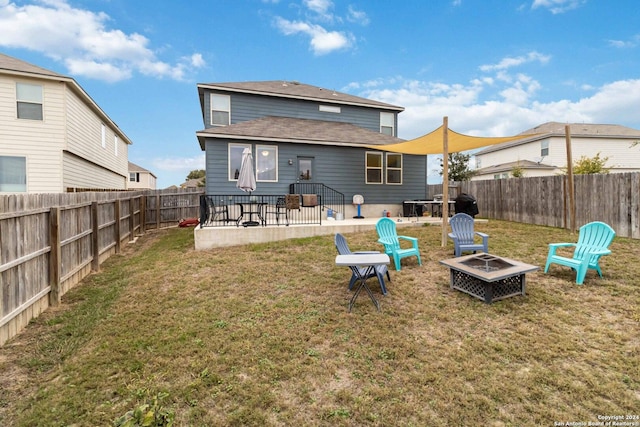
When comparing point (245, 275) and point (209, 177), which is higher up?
point (209, 177)

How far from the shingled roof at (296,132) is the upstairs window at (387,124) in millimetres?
1865

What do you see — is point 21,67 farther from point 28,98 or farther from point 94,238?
point 94,238

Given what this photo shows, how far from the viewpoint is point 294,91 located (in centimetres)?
1541

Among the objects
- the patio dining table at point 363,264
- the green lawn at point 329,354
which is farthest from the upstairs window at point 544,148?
the patio dining table at point 363,264

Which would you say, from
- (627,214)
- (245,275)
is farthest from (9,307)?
(627,214)

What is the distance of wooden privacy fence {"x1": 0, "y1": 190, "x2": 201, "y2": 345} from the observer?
12.9 feet

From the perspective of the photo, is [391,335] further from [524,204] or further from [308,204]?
[524,204]

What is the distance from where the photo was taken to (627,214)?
333 inches

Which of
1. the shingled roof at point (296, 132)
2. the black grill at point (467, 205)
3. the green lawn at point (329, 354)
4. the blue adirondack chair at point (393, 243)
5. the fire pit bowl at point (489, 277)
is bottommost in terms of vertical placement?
the green lawn at point (329, 354)

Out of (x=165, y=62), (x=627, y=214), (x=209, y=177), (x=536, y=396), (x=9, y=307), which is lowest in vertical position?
(x=536, y=396)

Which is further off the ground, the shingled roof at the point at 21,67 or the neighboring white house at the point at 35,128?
the shingled roof at the point at 21,67

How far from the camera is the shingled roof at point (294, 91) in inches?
553

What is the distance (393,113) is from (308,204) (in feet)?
29.5

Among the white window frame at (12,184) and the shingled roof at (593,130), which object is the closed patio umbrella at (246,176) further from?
the shingled roof at (593,130)
